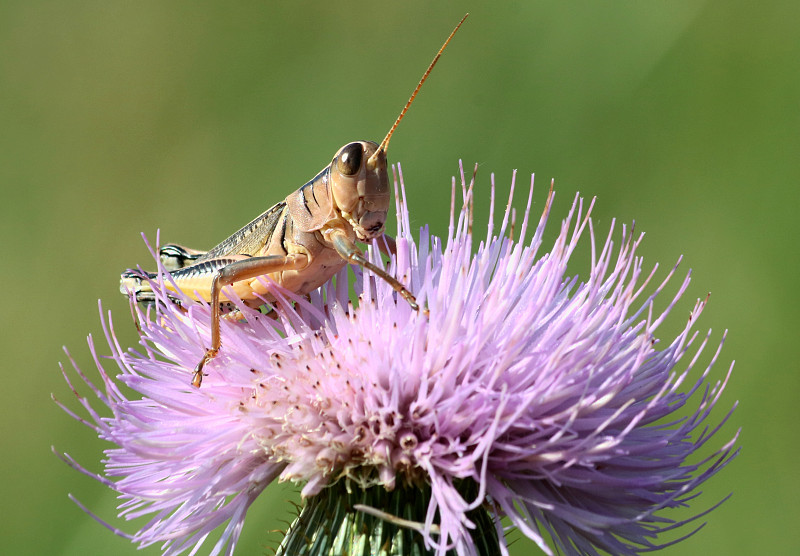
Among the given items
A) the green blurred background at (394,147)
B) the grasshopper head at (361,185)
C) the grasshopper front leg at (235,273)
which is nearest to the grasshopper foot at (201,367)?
the grasshopper front leg at (235,273)

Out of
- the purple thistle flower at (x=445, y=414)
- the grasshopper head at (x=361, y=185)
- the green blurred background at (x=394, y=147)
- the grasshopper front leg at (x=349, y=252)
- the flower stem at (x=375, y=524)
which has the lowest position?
the flower stem at (x=375, y=524)

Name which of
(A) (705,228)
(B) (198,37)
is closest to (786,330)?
(A) (705,228)

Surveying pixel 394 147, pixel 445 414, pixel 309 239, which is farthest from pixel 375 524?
pixel 394 147

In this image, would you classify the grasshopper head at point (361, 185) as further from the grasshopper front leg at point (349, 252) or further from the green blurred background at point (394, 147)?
the green blurred background at point (394, 147)

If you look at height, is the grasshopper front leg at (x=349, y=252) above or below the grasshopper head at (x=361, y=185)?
→ below

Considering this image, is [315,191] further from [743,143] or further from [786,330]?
[743,143]

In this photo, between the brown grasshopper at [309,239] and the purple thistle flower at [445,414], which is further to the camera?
the brown grasshopper at [309,239]
